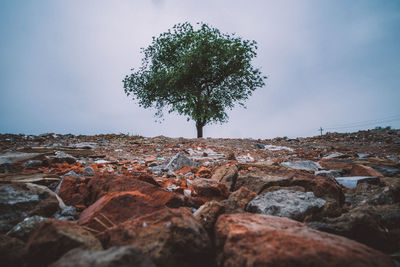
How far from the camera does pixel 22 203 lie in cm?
161

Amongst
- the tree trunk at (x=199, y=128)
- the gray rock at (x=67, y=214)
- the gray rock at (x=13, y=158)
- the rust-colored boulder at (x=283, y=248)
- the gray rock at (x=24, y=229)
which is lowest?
the gray rock at (x=67, y=214)

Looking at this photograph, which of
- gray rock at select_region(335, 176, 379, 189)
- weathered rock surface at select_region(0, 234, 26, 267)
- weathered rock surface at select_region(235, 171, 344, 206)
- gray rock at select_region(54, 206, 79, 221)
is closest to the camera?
weathered rock surface at select_region(0, 234, 26, 267)

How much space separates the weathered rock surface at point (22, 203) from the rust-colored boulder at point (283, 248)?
149 cm

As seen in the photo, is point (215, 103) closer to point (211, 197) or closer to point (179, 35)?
point (179, 35)

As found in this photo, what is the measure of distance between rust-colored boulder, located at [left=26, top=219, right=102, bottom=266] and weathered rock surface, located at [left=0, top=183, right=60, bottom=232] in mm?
681

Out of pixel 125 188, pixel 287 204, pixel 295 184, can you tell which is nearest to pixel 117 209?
pixel 125 188

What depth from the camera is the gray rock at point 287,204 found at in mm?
1679

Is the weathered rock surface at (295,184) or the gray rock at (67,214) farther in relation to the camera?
the weathered rock surface at (295,184)

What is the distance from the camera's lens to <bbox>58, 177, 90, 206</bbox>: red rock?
1.98 metres

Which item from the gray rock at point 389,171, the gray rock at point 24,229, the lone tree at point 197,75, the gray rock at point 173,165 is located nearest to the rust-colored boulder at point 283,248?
the gray rock at point 24,229

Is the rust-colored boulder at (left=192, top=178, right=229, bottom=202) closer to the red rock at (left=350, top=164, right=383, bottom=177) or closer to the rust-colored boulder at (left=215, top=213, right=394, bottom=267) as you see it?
the rust-colored boulder at (left=215, top=213, right=394, bottom=267)

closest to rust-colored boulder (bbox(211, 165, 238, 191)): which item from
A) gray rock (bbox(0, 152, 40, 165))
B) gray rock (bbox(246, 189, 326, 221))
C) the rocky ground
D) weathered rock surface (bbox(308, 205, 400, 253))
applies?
the rocky ground

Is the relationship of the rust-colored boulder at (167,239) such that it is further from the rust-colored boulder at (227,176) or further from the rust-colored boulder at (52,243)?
the rust-colored boulder at (227,176)

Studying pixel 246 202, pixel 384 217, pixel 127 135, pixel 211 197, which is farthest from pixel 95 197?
pixel 127 135
